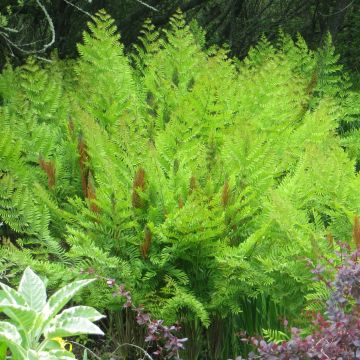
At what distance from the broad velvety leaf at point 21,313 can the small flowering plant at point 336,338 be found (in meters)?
0.77

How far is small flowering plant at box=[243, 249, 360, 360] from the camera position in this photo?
7.22 feet

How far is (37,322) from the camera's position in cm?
195

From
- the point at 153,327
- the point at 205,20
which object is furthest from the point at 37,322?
the point at 205,20

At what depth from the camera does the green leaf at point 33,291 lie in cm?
205

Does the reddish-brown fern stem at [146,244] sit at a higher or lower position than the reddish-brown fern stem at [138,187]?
lower

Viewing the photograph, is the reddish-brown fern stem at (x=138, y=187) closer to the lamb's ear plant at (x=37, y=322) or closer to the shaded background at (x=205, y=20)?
the lamb's ear plant at (x=37, y=322)

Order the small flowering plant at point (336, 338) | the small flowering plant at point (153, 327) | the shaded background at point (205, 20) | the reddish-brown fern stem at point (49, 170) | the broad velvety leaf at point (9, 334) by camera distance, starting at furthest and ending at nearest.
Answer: the shaded background at point (205, 20), the reddish-brown fern stem at point (49, 170), the small flowering plant at point (153, 327), the small flowering plant at point (336, 338), the broad velvety leaf at point (9, 334)

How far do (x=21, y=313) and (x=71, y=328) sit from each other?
15 centimetres

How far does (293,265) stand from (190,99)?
1.52 m

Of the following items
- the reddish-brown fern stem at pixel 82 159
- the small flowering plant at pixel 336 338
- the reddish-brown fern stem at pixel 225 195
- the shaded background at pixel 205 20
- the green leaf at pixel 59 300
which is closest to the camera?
the green leaf at pixel 59 300

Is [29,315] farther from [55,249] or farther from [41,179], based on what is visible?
[41,179]

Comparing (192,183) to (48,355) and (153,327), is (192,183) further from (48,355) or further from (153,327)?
(48,355)

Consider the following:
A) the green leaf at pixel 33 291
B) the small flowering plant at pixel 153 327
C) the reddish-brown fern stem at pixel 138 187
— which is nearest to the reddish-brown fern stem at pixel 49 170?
the reddish-brown fern stem at pixel 138 187

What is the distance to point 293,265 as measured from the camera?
2.88 meters
